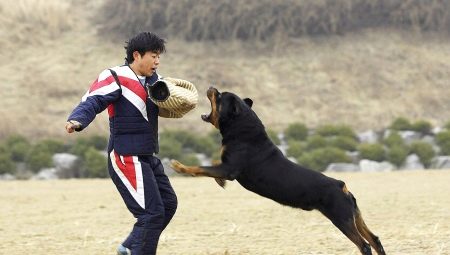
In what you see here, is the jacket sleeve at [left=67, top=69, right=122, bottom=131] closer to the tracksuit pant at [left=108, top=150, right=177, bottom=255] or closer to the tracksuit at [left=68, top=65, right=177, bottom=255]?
the tracksuit at [left=68, top=65, right=177, bottom=255]

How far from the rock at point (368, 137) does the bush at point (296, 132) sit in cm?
141

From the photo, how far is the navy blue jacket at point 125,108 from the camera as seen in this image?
6.34m

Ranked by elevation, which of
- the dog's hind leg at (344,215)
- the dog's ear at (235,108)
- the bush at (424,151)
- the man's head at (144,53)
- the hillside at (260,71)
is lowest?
the dog's hind leg at (344,215)

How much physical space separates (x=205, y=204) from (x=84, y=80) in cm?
1312

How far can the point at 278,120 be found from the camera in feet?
80.4

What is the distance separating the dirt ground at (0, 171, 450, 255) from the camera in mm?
8836

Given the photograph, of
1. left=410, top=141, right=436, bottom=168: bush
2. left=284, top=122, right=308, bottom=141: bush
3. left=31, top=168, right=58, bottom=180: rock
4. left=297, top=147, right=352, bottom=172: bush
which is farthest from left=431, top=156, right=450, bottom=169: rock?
left=31, top=168, right=58, bottom=180: rock

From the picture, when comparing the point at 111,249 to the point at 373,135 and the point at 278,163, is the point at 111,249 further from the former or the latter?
the point at 373,135

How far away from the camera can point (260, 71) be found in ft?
89.0

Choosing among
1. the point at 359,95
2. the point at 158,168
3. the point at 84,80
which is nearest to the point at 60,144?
the point at 84,80

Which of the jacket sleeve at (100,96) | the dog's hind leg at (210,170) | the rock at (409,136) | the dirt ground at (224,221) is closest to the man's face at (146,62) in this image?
the jacket sleeve at (100,96)

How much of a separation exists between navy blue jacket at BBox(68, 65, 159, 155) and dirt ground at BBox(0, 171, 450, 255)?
91.3 inches

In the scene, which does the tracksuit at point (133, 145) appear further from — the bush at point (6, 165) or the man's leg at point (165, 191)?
the bush at point (6, 165)

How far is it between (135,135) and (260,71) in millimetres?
20859
